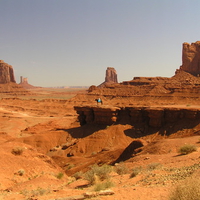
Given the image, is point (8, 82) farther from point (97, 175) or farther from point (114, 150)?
point (97, 175)

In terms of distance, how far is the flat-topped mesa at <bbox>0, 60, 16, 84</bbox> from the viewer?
422 feet

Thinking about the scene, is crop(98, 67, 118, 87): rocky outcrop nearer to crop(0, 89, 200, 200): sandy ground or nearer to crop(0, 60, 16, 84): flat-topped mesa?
crop(0, 60, 16, 84): flat-topped mesa

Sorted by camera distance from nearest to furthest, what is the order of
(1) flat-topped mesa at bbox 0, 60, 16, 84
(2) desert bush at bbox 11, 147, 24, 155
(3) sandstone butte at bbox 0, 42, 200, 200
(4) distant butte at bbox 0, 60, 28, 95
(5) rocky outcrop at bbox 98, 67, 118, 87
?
(3) sandstone butte at bbox 0, 42, 200, 200 → (2) desert bush at bbox 11, 147, 24, 155 → (4) distant butte at bbox 0, 60, 28, 95 → (1) flat-topped mesa at bbox 0, 60, 16, 84 → (5) rocky outcrop at bbox 98, 67, 118, 87

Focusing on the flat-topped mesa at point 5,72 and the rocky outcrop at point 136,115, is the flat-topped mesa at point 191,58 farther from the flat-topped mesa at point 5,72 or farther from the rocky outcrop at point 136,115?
the flat-topped mesa at point 5,72

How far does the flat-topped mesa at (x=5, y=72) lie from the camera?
128625 millimetres

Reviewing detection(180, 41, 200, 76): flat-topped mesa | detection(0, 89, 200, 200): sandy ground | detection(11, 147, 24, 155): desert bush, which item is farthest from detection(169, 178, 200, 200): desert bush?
detection(180, 41, 200, 76): flat-topped mesa

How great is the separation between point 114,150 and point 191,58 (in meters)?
53.8

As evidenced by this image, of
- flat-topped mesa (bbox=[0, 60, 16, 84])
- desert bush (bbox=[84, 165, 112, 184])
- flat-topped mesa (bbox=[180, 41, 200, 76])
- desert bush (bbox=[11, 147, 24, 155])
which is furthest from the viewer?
flat-topped mesa (bbox=[0, 60, 16, 84])

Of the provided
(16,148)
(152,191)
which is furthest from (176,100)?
(152,191)

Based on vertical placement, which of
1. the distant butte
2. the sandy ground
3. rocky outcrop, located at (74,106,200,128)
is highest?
the distant butte

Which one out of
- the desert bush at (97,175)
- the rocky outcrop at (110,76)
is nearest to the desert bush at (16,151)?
the desert bush at (97,175)

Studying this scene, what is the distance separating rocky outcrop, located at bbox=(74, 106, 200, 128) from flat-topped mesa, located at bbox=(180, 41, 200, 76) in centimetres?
4299

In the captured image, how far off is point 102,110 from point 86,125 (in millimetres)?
3197

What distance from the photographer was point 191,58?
6525 centimetres
